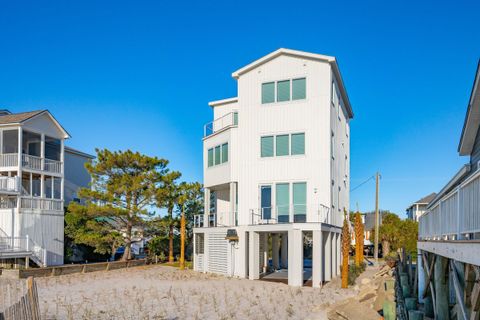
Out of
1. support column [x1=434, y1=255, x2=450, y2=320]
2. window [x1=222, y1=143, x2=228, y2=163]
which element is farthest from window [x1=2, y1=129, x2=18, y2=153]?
support column [x1=434, y1=255, x2=450, y2=320]

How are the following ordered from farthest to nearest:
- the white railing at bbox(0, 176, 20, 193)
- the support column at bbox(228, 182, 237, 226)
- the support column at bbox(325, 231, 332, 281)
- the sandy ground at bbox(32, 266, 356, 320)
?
the white railing at bbox(0, 176, 20, 193) → the support column at bbox(228, 182, 237, 226) → the support column at bbox(325, 231, 332, 281) → the sandy ground at bbox(32, 266, 356, 320)

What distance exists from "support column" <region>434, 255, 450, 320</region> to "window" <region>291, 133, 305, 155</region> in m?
16.2

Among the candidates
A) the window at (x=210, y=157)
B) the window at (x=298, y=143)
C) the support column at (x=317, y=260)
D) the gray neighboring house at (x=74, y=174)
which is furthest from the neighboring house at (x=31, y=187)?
the support column at (x=317, y=260)

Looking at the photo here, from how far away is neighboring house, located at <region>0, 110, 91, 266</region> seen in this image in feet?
99.2

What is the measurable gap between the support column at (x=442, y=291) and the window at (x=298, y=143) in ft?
53.2

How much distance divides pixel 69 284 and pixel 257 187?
10782mm

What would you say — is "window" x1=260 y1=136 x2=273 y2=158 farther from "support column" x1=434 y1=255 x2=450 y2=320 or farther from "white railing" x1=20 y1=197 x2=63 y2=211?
"support column" x1=434 y1=255 x2=450 y2=320

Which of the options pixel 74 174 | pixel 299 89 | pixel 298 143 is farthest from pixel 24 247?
pixel 299 89

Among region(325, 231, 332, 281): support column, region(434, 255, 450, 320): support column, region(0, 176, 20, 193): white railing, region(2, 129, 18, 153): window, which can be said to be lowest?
region(325, 231, 332, 281): support column

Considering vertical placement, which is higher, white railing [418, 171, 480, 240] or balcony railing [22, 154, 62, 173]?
balcony railing [22, 154, 62, 173]

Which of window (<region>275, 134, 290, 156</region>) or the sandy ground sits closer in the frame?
the sandy ground

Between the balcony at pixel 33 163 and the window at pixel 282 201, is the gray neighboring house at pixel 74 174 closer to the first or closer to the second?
the balcony at pixel 33 163

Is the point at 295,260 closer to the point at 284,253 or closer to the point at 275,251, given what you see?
the point at 275,251

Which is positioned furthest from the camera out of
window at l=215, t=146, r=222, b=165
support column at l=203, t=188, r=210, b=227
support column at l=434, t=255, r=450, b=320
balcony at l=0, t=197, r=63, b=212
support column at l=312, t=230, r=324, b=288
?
balcony at l=0, t=197, r=63, b=212
